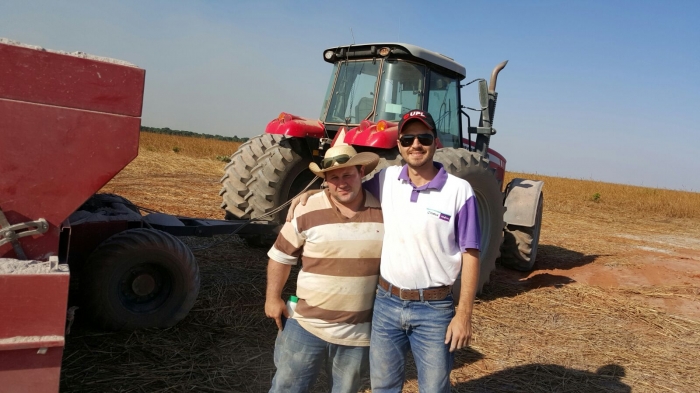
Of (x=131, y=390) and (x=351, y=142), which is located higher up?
(x=351, y=142)

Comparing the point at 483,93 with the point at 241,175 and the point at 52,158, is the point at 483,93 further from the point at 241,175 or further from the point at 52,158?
the point at 52,158

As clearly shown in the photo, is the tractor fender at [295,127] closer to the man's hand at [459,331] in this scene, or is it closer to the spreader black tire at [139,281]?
the spreader black tire at [139,281]

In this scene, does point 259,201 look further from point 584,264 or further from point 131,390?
point 584,264

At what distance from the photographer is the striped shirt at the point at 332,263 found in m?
2.24

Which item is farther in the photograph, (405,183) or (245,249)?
(245,249)

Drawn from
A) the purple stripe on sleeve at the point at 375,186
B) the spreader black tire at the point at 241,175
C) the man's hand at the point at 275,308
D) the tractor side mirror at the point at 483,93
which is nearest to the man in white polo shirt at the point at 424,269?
the purple stripe on sleeve at the point at 375,186

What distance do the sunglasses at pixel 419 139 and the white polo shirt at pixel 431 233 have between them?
0.14 m

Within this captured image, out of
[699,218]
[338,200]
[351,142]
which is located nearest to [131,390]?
[338,200]

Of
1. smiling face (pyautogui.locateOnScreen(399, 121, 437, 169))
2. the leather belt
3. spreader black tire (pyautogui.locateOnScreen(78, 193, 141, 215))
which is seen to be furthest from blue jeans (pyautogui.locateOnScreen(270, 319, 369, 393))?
spreader black tire (pyautogui.locateOnScreen(78, 193, 141, 215))

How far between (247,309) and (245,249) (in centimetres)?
189

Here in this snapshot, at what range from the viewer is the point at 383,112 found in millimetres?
5168

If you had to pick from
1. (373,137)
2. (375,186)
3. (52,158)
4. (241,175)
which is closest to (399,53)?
(373,137)

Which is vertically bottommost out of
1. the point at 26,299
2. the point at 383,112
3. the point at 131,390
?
the point at 131,390

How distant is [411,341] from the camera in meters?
2.31
